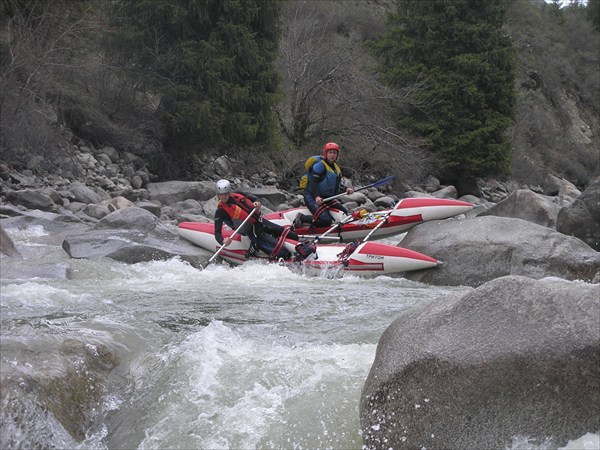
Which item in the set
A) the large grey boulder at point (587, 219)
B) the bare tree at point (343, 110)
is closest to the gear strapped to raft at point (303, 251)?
the large grey boulder at point (587, 219)

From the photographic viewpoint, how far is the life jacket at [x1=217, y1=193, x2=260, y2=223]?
9.82 m

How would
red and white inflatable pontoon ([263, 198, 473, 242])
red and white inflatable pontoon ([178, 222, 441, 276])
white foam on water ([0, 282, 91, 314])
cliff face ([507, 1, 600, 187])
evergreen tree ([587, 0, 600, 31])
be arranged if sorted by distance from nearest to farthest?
white foam on water ([0, 282, 91, 314]), red and white inflatable pontoon ([178, 222, 441, 276]), red and white inflatable pontoon ([263, 198, 473, 242]), cliff face ([507, 1, 600, 187]), evergreen tree ([587, 0, 600, 31])

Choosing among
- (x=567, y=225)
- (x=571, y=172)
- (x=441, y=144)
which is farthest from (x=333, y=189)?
(x=571, y=172)

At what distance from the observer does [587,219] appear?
9992 millimetres

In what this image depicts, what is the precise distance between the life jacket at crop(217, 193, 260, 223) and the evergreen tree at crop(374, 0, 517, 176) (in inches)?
537

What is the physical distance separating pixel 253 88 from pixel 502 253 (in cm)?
1133

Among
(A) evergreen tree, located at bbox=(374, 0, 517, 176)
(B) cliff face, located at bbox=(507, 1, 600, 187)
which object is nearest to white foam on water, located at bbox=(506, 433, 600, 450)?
(A) evergreen tree, located at bbox=(374, 0, 517, 176)

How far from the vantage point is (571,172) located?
33.0m

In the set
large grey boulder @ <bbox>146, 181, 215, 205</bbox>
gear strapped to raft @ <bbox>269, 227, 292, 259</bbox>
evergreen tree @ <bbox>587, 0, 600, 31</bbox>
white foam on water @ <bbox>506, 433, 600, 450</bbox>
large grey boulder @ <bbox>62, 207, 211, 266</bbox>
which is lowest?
large grey boulder @ <bbox>146, 181, 215, 205</bbox>

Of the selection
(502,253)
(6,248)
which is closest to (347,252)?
(502,253)

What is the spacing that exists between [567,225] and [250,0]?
10711 mm

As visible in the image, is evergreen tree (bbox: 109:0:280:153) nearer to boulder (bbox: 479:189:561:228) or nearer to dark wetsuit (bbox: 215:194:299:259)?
dark wetsuit (bbox: 215:194:299:259)

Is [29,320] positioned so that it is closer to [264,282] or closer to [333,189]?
[264,282]

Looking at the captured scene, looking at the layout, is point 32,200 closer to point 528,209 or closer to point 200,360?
→ point 528,209
